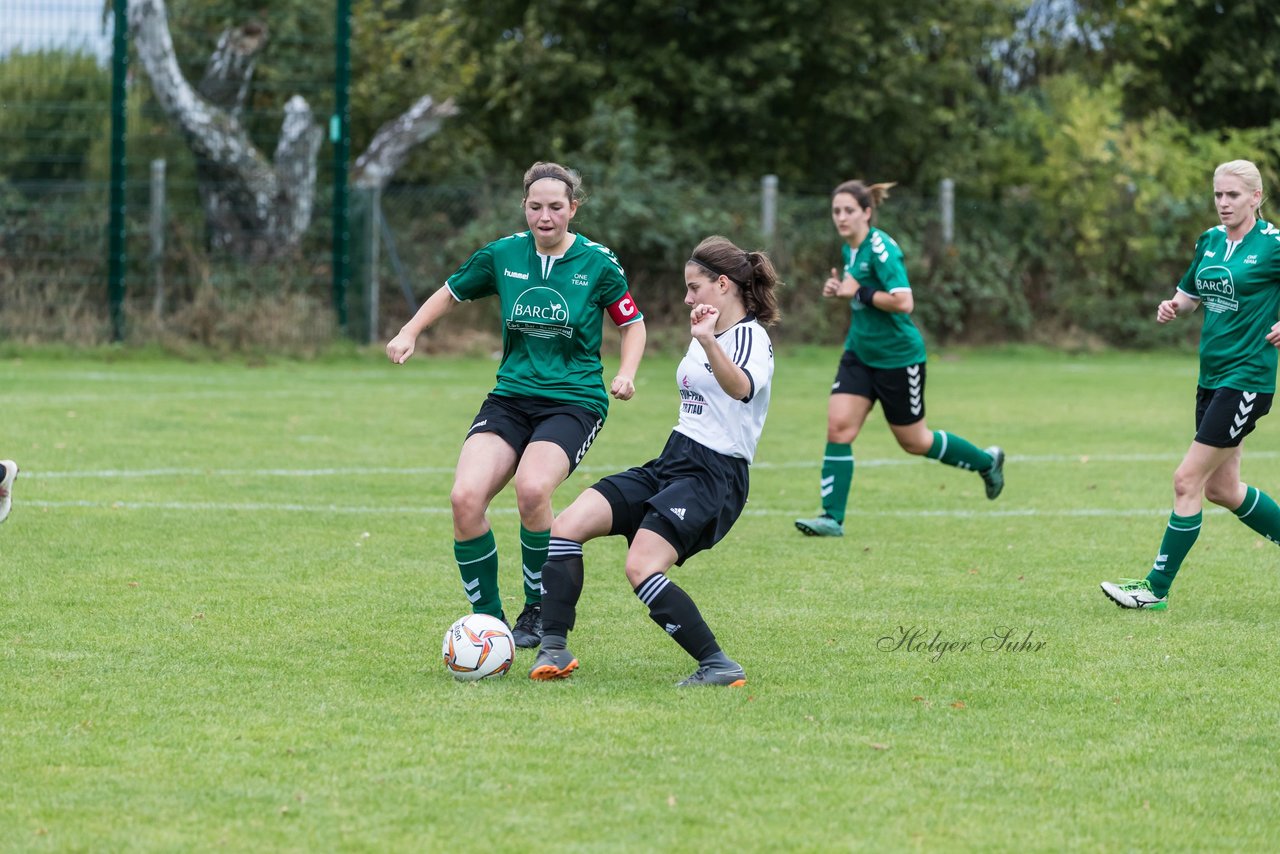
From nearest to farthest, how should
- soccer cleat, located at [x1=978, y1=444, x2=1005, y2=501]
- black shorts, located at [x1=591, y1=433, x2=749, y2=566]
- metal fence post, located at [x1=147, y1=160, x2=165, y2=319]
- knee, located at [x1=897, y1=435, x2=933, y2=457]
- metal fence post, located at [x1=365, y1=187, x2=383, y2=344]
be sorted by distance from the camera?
black shorts, located at [x1=591, y1=433, x2=749, y2=566]
knee, located at [x1=897, y1=435, x2=933, y2=457]
soccer cleat, located at [x1=978, y1=444, x2=1005, y2=501]
metal fence post, located at [x1=147, y1=160, x2=165, y2=319]
metal fence post, located at [x1=365, y1=187, x2=383, y2=344]

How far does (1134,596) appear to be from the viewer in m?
7.23

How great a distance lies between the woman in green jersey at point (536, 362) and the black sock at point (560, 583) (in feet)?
1.26

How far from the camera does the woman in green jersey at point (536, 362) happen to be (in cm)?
621

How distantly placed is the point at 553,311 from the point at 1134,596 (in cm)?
289

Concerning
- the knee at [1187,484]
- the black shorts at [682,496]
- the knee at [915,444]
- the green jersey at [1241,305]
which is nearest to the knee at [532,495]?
the black shorts at [682,496]

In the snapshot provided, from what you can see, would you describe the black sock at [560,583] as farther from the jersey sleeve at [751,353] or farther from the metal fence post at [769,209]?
the metal fence post at [769,209]

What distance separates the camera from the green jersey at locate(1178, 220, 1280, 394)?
7.20 metres

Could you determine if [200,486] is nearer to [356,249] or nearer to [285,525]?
[285,525]

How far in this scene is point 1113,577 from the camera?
8.05 m

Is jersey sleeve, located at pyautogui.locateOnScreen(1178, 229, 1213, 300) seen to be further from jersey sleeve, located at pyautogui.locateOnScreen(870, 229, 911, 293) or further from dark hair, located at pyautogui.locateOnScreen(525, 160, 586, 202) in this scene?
dark hair, located at pyautogui.locateOnScreen(525, 160, 586, 202)

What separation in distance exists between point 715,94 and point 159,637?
20717 mm

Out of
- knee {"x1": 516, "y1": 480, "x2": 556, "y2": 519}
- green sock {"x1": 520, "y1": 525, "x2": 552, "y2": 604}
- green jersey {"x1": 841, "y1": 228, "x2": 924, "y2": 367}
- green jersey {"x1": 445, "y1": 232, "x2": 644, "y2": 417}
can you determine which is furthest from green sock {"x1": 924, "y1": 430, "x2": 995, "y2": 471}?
knee {"x1": 516, "y1": 480, "x2": 556, "y2": 519}

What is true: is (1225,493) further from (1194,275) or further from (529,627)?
(529,627)

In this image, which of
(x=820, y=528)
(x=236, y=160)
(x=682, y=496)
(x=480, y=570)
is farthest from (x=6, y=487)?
(x=236, y=160)
